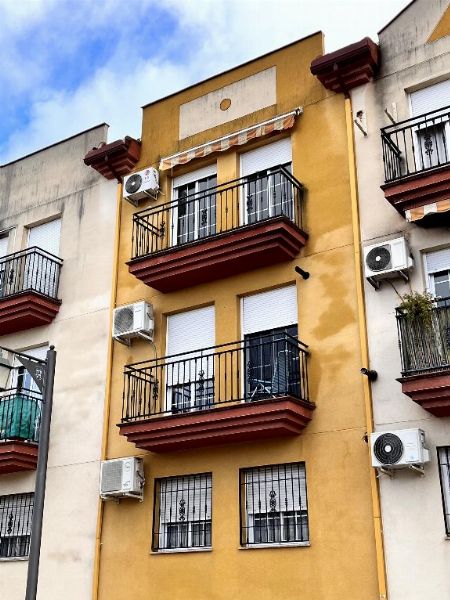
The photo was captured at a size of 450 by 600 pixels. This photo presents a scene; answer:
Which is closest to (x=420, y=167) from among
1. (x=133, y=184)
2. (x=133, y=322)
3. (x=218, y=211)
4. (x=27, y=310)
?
(x=218, y=211)

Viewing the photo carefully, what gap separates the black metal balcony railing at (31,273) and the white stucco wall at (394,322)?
24.1 feet

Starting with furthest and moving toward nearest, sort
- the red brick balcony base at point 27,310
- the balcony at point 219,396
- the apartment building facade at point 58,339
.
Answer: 1. the red brick balcony base at point 27,310
2. the apartment building facade at point 58,339
3. the balcony at point 219,396

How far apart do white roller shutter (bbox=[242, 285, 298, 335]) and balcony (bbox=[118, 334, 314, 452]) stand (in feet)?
0.90

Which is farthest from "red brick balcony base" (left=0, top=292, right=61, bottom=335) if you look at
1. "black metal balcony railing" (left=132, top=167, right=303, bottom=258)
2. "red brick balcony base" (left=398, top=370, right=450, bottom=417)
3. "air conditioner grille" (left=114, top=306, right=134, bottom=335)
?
"red brick balcony base" (left=398, top=370, right=450, bottom=417)

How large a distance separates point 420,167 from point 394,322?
291 cm

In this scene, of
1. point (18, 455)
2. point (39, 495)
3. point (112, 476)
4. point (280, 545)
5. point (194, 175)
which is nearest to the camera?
point (39, 495)

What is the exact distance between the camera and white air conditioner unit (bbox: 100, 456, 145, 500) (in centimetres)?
1388

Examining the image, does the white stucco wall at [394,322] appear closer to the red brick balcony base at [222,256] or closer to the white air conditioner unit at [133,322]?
the red brick balcony base at [222,256]

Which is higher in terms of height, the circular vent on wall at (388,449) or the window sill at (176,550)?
the circular vent on wall at (388,449)

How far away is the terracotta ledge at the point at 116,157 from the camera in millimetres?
16984

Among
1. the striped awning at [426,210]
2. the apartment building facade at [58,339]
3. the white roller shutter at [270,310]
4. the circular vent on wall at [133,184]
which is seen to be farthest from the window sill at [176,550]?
the circular vent on wall at [133,184]

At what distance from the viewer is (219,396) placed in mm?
13859

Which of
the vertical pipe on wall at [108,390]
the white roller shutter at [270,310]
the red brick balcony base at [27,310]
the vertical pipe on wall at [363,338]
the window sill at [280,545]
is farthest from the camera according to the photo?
the red brick balcony base at [27,310]

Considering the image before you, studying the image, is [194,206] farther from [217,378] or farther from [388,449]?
[388,449]
